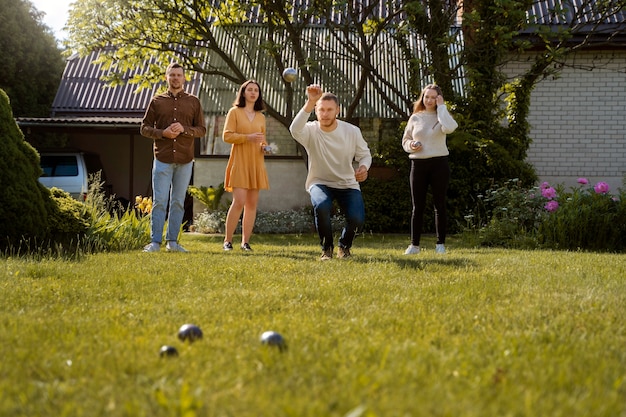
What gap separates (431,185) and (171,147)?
273cm

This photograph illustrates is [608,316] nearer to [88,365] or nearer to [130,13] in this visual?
[88,365]

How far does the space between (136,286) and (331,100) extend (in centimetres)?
270

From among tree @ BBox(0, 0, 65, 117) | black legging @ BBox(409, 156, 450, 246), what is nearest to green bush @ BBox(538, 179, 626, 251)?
black legging @ BBox(409, 156, 450, 246)

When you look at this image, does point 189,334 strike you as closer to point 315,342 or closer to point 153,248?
point 315,342

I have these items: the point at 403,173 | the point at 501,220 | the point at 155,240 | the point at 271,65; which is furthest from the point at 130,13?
the point at 501,220

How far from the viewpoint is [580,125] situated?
47.3ft

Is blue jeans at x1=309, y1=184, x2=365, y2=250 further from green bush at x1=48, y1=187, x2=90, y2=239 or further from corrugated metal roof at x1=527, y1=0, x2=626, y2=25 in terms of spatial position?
corrugated metal roof at x1=527, y1=0, x2=626, y2=25

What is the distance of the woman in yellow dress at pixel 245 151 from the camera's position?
758cm

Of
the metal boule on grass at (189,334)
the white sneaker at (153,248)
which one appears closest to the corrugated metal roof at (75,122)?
the white sneaker at (153,248)

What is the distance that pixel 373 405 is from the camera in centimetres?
212

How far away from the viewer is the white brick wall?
47.1 ft

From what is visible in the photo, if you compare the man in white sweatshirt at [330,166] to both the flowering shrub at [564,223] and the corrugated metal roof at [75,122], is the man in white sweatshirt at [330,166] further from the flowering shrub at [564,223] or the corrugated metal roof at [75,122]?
the corrugated metal roof at [75,122]

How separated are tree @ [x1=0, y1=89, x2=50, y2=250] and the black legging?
3.76 metres

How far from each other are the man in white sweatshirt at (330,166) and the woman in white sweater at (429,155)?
941 millimetres
